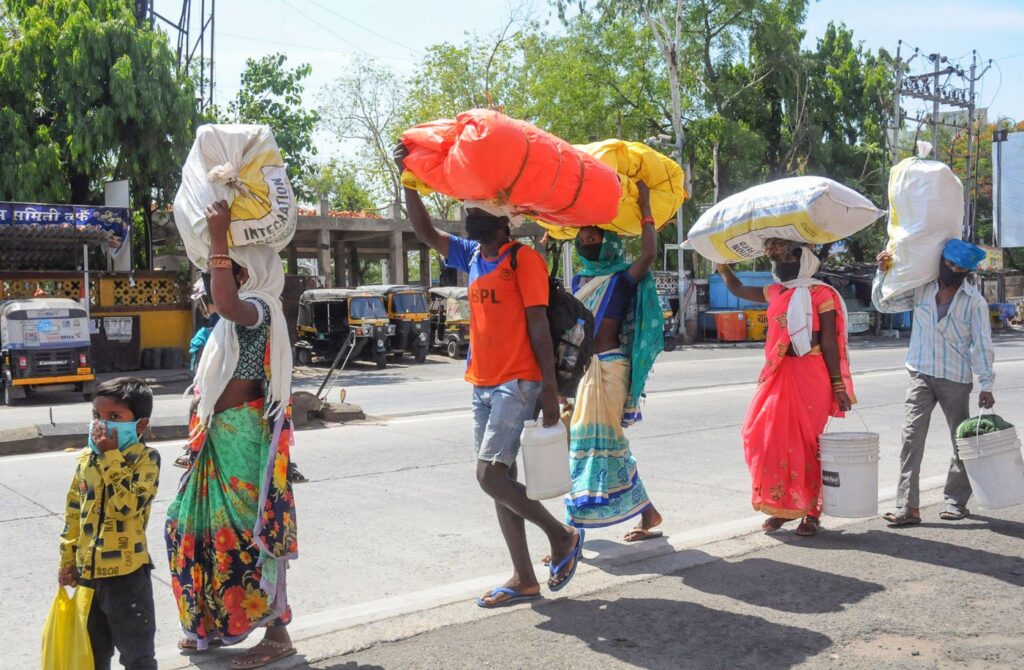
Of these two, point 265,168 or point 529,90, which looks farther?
point 529,90

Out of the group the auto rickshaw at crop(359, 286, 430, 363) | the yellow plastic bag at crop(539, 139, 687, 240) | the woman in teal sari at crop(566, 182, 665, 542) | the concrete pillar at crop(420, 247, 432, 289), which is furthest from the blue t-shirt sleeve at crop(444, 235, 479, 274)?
the concrete pillar at crop(420, 247, 432, 289)

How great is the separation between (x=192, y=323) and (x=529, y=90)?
735 inches

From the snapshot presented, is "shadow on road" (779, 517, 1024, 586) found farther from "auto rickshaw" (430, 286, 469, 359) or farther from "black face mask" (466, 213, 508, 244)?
"auto rickshaw" (430, 286, 469, 359)

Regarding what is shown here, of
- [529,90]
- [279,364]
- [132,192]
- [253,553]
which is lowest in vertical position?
[253,553]

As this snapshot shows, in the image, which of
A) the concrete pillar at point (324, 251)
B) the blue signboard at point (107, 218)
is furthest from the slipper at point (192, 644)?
the concrete pillar at point (324, 251)

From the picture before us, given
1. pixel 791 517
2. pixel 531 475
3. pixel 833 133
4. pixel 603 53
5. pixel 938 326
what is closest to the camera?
pixel 531 475

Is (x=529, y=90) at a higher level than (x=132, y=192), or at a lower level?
higher

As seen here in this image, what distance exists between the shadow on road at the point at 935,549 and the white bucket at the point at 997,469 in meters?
0.30

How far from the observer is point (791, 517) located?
5664 mm

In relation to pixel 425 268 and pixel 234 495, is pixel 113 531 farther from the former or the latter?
pixel 425 268

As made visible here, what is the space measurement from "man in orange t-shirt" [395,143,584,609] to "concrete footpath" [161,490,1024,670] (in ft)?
1.52

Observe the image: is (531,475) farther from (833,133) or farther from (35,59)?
(833,133)

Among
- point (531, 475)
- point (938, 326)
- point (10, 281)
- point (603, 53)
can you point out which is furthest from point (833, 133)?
point (531, 475)

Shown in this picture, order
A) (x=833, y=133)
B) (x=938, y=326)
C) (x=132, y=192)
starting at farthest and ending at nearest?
1. (x=833, y=133)
2. (x=132, y=192)
3. (x=938, y=326)
